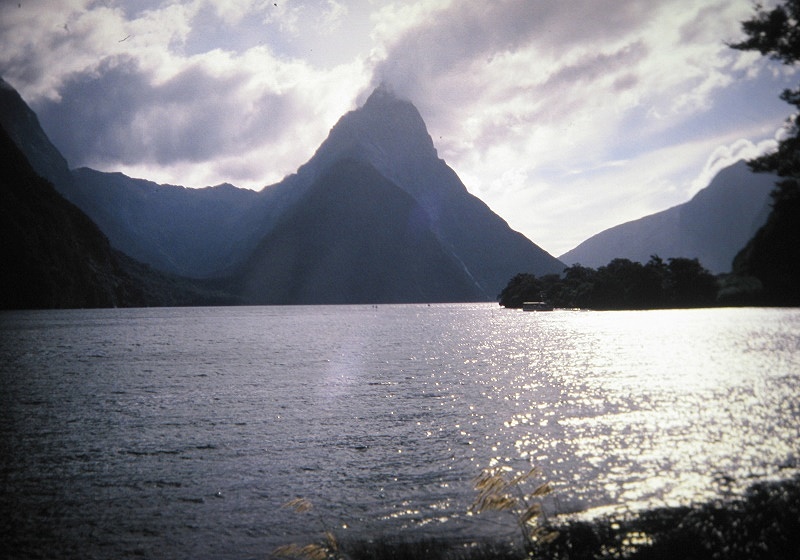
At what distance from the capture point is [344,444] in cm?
2600

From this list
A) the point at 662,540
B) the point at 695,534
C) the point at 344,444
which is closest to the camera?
the point at 662,540

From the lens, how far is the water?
1650 cm

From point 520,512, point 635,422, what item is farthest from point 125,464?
point 635,422

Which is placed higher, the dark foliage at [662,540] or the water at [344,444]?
the dark foliage at [662,540]

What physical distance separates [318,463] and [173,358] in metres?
54.6

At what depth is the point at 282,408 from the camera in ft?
117

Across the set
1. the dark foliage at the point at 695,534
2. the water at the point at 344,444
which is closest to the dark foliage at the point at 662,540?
the dark foliage at the point at 695,534

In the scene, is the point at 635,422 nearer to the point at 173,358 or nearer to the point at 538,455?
the point at 538,455

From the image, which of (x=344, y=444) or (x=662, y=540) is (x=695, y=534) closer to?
(x=662, y=540)

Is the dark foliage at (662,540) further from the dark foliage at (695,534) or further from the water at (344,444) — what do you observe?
the water at (344,444)

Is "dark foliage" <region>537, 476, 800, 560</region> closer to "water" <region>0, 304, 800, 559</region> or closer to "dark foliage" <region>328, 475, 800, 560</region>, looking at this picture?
"dark foliage" <region>328, 475, 800, 560</region>

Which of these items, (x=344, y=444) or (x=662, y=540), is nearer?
(x=662, y=540)

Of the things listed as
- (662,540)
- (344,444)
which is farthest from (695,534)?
(344,444)

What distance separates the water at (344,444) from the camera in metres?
16.5
